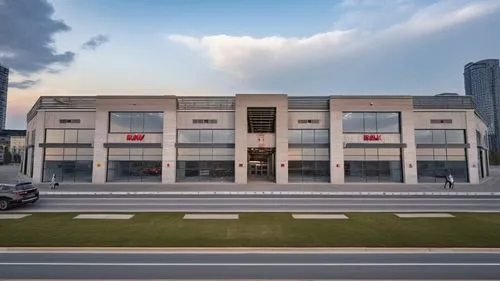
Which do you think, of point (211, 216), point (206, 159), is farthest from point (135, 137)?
point (211, 216)

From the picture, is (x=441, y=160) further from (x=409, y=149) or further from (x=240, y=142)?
(x=240, y=142)

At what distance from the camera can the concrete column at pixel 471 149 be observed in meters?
40.8

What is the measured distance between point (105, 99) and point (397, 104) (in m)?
36.7

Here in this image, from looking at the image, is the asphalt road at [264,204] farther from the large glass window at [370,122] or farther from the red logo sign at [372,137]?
the large glass window at [370,122]

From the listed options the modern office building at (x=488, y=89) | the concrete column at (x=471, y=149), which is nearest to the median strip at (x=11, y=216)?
the concrete column at (x=471, y=149)

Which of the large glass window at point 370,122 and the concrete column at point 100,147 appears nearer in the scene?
the concrete column at point 100,147

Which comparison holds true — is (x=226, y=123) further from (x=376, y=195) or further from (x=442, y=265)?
(x=442, y=265)

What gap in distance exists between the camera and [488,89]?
529ft

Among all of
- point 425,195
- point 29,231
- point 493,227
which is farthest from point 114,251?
point 425,195

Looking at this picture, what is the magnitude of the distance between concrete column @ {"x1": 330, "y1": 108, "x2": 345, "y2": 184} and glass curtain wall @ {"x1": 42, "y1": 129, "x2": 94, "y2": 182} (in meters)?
30.2

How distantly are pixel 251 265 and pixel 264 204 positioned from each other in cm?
1330

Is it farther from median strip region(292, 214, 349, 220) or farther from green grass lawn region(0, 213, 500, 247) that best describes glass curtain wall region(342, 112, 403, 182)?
median strip region(292, 214, 349, 220)

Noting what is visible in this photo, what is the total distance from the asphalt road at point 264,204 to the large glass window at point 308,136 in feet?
52.8

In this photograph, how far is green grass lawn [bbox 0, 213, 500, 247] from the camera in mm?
12102
